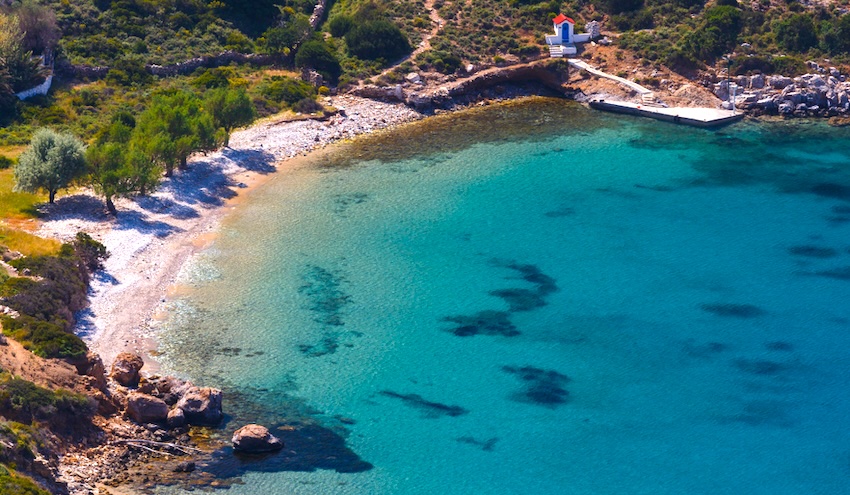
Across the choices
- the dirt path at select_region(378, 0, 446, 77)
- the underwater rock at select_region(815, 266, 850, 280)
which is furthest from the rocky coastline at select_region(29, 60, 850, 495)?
the underwater rock at select_region(815, 266, 850, 280)

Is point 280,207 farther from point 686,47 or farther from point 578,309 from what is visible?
point 686,47

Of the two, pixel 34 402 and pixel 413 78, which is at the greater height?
pixel 413 78

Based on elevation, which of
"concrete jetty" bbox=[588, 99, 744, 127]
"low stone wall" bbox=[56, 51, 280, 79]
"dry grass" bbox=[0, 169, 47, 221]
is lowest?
"dry grass" bbox=[0, 169, 47, 221]

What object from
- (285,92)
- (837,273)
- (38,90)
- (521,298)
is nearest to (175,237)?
(521,298)

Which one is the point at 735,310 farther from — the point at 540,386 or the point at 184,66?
the point at 184,66

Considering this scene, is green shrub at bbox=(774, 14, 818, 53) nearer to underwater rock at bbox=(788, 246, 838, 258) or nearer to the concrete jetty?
the concrete jetty

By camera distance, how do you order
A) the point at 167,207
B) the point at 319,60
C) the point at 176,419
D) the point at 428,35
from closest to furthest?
1. the point at 176,419
2. the point at 167,207
3. the point at 319,60
4. the point at 428,35

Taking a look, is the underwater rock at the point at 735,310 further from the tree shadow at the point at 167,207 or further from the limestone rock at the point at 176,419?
the tree shadow at the point at 167,207

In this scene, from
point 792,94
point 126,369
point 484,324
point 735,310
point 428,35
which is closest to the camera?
point 126,369
